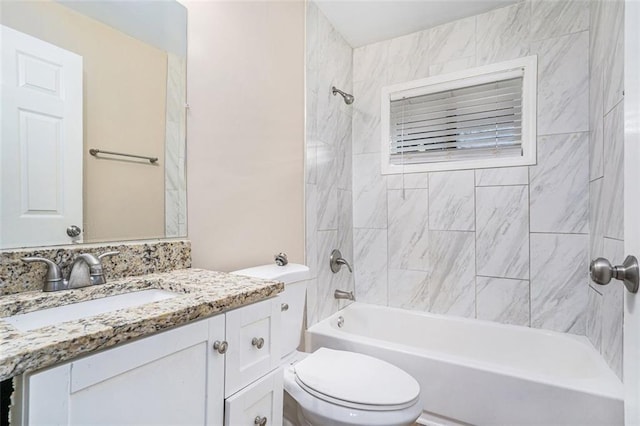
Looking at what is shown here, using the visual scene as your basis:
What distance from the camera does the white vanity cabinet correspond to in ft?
1.73

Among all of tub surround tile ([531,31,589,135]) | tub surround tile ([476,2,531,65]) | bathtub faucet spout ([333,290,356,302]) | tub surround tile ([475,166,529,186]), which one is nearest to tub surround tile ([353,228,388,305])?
bathtub faucet spout ([333,290,356,302])

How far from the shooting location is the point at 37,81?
0.90 m

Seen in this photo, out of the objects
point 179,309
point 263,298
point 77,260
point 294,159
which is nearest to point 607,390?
point 263,298

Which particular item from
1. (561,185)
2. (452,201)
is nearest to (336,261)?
(452,201)

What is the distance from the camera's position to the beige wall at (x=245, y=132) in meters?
1.35

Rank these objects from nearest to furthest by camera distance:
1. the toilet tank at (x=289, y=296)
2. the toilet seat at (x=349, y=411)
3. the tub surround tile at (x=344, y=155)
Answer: the toilet seat at (x=349, y=411), the toilet tank at (x=289, y=296), the tub surround tile at (x=344, y=155)

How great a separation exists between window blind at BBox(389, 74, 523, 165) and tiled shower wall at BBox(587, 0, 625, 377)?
0.39 meters

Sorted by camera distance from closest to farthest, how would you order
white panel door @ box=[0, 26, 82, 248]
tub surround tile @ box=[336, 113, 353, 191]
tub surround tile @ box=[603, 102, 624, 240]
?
white panel door @ box=[0, 26, 82, 248]
tub surround tile @ box=[603, 102, 624, 240]
tub surround tile @ box=[336, 113, 353, 191]

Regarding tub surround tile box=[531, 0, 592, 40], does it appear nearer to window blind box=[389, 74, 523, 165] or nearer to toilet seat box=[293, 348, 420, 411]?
window blind box=[389, 74, 523, 165]

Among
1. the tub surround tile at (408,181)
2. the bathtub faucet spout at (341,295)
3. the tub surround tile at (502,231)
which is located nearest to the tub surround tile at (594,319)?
the tub surround tile at (502,231)

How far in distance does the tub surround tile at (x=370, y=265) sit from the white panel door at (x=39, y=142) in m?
1.88

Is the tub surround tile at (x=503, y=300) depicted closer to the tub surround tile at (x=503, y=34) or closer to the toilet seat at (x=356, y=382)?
the toilet seat at (x=356, y=382)

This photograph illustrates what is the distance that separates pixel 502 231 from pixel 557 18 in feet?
4.28

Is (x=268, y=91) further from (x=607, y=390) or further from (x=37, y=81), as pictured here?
(x=607, y=390)
